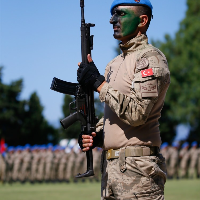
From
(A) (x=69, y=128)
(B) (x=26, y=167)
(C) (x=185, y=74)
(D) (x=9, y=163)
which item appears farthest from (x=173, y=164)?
(A) (x=69, y=128)

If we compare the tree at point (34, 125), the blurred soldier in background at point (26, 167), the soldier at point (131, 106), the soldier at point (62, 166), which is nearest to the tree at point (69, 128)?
the tree at point (34, 125)

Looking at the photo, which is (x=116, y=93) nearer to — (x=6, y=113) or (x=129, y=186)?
(x=129, y=186)

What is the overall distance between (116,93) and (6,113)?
119 ft

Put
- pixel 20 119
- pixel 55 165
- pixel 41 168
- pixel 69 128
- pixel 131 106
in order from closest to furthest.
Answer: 1. pixel 131 106
2. pixel 41 168
3. pixel 55 165
4. pixel 69 128
5. pixel 20 119

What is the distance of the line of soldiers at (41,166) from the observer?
75.2ft

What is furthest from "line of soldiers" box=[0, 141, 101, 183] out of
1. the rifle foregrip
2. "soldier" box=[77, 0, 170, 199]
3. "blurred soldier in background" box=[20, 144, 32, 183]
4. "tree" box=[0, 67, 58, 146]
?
"soldier" box=[77, 0, 170, 199]

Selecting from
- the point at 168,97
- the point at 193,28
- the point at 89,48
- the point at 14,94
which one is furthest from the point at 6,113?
the point at 89,48

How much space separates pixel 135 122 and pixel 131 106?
0.12 meters

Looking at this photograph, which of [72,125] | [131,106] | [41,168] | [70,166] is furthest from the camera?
[72,125]

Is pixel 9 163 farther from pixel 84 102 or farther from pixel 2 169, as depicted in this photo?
pixel 84 102

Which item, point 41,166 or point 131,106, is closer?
point 131,106

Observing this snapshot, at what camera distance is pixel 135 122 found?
353 centimetres

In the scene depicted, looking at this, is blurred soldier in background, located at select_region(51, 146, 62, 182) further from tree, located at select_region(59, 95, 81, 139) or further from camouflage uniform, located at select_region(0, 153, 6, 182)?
tree, located at select_region(59, 95, 81, 139)

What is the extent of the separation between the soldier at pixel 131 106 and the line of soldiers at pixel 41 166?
19.1m
